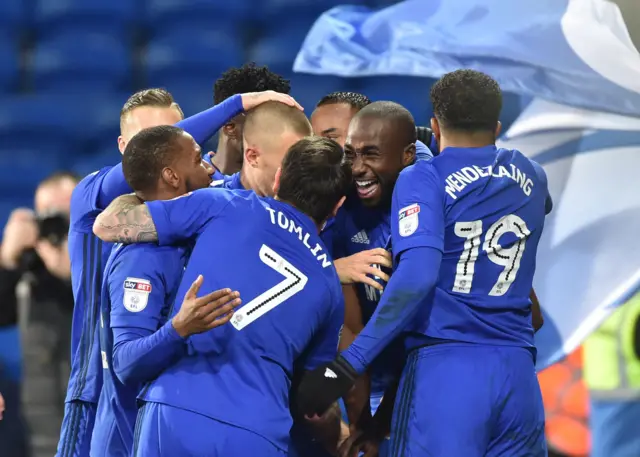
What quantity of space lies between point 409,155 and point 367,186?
0.53 feet

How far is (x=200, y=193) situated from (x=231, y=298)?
312mm

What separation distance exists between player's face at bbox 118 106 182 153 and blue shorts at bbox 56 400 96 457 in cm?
88

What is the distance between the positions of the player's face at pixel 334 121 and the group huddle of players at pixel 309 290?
0.39 m

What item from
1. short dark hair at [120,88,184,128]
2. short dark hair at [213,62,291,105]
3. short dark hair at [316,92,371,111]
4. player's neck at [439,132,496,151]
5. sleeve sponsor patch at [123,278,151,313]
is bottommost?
sleeve sponsor patch at [123,278,151,313]

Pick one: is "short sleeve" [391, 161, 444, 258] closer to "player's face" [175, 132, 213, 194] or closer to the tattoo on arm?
"player's face" [175, 132, 213, 194]

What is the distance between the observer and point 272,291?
7.79ft

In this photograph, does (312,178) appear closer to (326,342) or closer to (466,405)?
(326,342)

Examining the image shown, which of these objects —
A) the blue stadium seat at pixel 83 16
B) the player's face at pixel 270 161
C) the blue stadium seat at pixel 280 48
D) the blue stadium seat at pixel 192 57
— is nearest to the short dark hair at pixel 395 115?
the player's face at pixel 270 161

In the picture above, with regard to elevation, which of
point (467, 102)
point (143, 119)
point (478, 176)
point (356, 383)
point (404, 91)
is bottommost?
point (356, 383)

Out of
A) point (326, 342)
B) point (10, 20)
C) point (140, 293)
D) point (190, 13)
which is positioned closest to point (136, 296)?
point (140, 293)

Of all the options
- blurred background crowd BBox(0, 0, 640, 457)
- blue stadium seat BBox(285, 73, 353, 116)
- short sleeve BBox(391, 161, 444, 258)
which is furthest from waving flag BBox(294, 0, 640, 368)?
short sleeve BBox(391, 161, 444, 258)

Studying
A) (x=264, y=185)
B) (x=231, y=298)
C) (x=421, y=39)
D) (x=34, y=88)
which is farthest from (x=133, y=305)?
(x=34, y=88)

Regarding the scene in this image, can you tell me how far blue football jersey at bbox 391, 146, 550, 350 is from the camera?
265cm

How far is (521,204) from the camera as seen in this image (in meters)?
2.70
